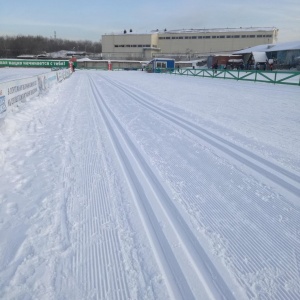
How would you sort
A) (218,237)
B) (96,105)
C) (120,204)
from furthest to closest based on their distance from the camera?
(96,105)
(120,204)
(218,237)

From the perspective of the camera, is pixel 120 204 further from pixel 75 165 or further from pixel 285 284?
pixel 285 284

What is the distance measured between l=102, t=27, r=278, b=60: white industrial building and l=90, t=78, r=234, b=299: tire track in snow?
4093 inches

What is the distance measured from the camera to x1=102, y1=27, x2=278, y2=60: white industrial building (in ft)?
346

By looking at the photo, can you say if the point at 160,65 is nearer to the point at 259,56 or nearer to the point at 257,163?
the point at 259,56

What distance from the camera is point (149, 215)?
3908mm

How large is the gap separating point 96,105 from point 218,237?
11087mm

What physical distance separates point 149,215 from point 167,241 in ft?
1.99

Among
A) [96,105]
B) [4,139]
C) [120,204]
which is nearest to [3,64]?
[96,105]

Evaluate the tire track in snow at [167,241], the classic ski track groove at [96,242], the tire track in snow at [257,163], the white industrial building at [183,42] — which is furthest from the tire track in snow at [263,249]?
the white industrial building at [183,42]

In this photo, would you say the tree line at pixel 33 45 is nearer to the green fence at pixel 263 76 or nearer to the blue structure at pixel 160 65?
the blue structure at pixel 160 65

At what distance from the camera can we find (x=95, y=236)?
3.47m

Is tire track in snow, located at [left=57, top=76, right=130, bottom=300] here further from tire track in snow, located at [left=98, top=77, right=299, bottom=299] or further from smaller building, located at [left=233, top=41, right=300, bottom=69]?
smaller building, located at [left=233, top=41, right=300, bottom=69]

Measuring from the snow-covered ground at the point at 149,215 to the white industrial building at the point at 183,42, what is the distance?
4025 inches

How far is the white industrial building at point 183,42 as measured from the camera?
4156 inches
